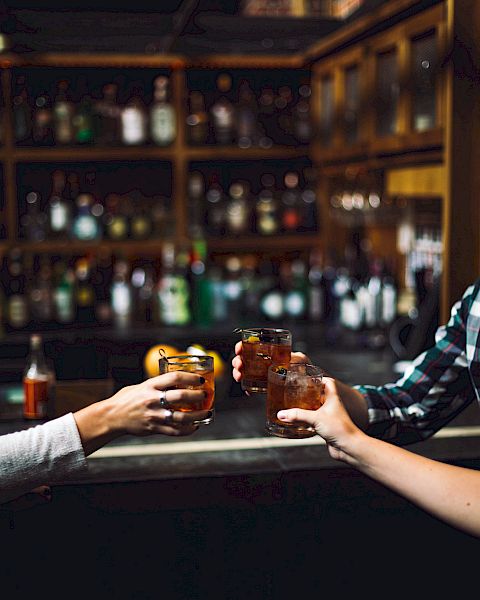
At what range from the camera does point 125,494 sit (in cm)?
169

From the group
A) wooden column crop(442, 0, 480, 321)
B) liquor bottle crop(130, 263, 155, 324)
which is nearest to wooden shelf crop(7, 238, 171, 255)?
liquor bottle crop(130, 263, 155, 324)

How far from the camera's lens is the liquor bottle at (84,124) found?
3906 millimetres

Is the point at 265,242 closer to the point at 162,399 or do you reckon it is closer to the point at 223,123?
the point at 223,123

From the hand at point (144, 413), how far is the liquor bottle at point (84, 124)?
2731 mm

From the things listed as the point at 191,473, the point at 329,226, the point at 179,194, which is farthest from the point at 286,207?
the point at 191,473

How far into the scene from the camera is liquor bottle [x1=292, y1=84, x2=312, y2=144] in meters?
4.10

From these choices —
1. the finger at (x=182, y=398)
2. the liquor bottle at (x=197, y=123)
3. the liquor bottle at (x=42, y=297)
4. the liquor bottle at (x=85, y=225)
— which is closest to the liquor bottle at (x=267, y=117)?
the liquor bottle at (x=197, y=123)

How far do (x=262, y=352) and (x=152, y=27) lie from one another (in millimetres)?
1810

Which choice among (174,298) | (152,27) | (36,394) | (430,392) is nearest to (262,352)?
(430,392)

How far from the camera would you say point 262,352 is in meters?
1.54

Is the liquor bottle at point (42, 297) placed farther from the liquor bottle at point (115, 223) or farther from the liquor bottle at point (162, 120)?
the liquor bottle at point (162, 120)

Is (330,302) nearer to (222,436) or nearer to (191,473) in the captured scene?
(222,436)

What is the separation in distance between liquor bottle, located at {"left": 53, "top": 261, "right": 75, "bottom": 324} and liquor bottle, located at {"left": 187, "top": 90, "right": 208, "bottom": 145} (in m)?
0.83

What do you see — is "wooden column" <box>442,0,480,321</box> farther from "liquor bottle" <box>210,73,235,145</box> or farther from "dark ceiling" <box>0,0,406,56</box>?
"liquor bottle" <box>210,73,235,145</box>
